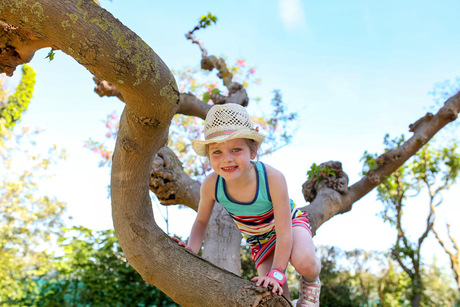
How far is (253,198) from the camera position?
2400 millimetres

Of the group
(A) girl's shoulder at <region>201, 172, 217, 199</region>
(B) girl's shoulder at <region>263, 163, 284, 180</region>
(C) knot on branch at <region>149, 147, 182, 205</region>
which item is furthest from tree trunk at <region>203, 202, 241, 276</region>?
(B) girl's shoulder at <region>263, 163, 284, 180</region>

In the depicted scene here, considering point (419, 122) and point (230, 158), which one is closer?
point (230, 158)

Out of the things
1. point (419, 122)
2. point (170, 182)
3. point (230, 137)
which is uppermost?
point (419, 122)

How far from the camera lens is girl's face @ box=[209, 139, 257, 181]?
2.19 metres

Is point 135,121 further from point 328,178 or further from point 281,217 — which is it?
point 328,178

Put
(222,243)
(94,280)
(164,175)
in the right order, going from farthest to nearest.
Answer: (94,280) < (222,243) < (164,175)

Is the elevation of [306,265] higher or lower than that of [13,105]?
lower

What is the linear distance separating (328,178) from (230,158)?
2501mm

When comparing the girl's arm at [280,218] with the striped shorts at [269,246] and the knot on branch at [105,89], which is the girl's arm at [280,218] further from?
the knot on branch at [105,89]

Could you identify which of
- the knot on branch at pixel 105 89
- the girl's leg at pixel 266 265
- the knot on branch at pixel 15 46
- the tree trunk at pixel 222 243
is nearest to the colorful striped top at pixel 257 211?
the girl's leg at pixel 266 265

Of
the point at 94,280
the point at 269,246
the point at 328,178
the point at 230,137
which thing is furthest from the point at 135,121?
the point at 94,280

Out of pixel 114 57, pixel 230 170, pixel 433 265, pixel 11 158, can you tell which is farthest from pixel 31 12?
pixel 433 265

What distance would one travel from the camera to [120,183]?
1877mm

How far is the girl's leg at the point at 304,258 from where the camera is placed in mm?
2174
